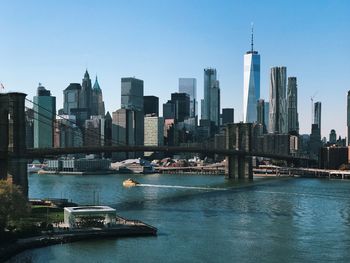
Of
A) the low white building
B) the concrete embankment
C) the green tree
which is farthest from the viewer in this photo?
the low white building

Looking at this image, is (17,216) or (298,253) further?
(17,216)

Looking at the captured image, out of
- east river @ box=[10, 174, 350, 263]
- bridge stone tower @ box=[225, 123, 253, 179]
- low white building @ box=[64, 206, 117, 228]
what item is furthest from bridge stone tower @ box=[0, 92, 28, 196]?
bridge stone tower @ box=[225, 123, 253, 179]

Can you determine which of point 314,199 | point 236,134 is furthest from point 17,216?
point 236,134

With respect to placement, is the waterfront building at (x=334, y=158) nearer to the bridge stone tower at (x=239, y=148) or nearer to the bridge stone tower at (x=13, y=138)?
the bridge stone tower at (x=239, y=148)

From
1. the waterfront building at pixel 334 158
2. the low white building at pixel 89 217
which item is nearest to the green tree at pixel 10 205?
the low white building at pixel 89 217

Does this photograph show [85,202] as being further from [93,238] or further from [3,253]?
[3,253]

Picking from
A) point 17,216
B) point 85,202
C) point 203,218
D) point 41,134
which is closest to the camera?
point 17,216

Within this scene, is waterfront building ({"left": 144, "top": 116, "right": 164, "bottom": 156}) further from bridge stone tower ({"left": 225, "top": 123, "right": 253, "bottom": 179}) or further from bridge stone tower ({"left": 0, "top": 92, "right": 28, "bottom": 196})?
bridge stone tower ({"left": 0, "top": 92, "right": 28, "bottom": 196})
